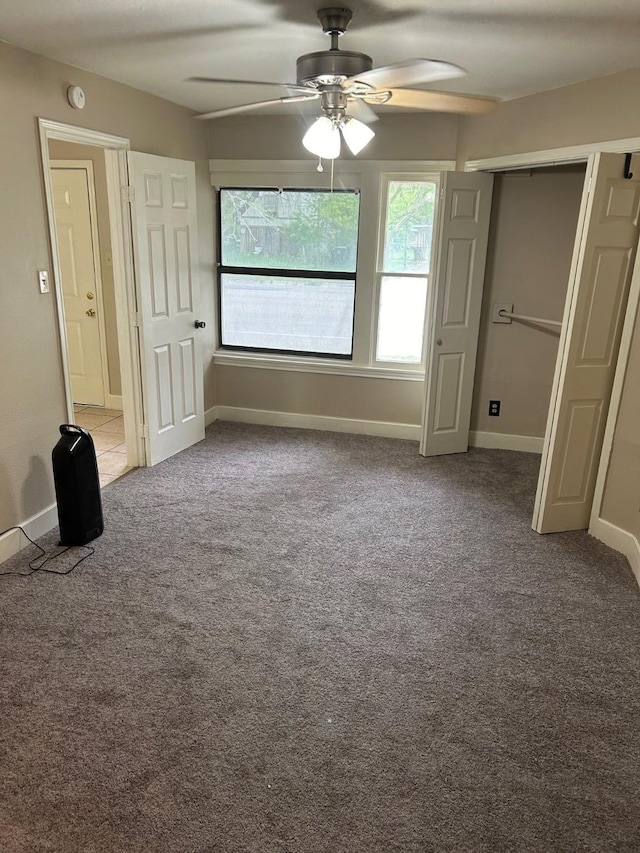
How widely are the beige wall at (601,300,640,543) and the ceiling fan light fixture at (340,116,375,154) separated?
5.54 feet

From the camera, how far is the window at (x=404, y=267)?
4586 mm

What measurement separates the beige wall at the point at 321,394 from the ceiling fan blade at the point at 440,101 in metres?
2.54

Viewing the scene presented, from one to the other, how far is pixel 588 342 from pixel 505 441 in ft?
5.62

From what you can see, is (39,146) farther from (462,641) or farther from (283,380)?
(462,641)

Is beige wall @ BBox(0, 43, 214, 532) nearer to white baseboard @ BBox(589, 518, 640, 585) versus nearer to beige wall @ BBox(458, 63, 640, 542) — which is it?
Answer: beige wall @ BBox(458, 63, 640, 542)

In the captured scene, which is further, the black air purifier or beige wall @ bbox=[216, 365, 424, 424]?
beige wall @ bbox=[216, 365, 424, 424]

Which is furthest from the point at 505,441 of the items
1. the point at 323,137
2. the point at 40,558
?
the point at 40,558

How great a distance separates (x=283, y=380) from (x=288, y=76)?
2432 millimetres

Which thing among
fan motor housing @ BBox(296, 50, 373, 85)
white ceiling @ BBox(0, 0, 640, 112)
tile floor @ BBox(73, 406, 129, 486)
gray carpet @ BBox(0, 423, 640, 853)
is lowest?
gray carpet @ BBox(0, 423, 640, 853)

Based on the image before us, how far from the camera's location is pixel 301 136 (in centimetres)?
459

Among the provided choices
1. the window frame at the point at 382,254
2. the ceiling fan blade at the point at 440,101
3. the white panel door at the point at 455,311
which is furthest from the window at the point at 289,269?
the ceiling fan blade at the point at 440,101

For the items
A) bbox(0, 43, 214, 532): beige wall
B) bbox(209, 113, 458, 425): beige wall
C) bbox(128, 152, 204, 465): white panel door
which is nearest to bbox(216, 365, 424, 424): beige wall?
bbox(209, 113, 458, 425): beige wall

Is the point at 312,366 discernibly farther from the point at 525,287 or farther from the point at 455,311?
the point at 525,287

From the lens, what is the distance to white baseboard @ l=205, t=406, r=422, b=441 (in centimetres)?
505
